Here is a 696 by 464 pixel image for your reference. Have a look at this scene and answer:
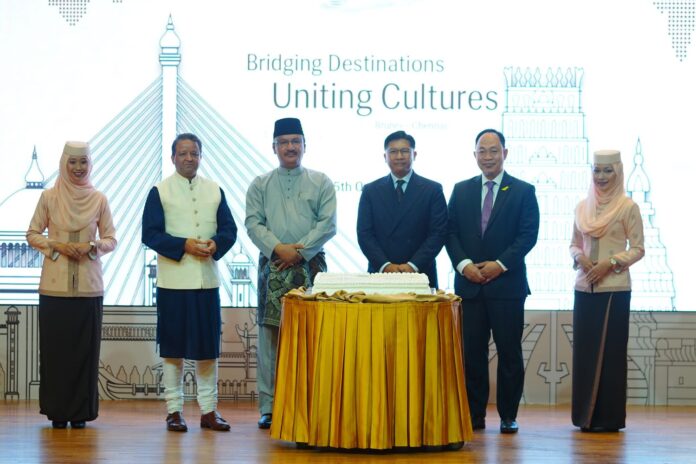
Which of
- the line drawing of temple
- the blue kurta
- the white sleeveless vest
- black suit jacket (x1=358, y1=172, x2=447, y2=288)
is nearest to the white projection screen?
the line drawing of temple

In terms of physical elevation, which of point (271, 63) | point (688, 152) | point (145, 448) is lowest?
point (145, 448)

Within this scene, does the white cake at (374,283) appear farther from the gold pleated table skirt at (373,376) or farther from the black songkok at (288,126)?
the black songkok at (288,126)

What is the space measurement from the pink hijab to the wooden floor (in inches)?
39.5

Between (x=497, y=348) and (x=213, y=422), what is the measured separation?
4.60ft

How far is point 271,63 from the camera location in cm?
624

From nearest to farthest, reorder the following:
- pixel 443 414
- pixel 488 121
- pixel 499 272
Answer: pixel 443 414 → pixel 499 272 → pixel 488 121

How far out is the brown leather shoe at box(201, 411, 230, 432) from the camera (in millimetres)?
5004

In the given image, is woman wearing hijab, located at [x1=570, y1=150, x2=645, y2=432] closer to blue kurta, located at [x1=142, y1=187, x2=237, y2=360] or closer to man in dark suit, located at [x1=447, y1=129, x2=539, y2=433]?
man in dark suit, located at [x1=447, y1=129, x2=539, y2=433]

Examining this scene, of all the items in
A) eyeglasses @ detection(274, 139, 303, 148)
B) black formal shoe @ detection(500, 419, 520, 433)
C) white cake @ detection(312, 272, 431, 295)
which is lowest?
black formal shoe @ detection(500, 419, 520, 433)

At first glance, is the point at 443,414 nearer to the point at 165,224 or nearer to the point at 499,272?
the point at 499,272

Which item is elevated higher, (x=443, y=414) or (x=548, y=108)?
(x=548, y=108)

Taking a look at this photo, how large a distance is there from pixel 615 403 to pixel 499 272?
34.3 inches

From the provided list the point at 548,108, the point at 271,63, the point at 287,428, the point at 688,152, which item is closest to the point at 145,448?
the point at 287,428

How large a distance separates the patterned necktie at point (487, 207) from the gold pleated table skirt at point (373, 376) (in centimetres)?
98
